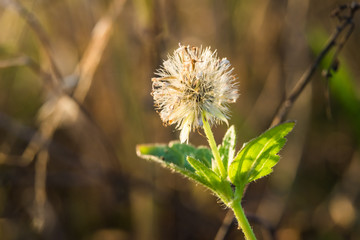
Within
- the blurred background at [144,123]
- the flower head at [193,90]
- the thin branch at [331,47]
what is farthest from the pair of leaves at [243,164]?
the blurred background at [144,123]

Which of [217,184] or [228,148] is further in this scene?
[228,148]

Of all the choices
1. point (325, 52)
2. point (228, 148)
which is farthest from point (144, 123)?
point (228, 148)

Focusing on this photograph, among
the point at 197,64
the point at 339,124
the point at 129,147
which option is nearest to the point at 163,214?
the point at 129,147

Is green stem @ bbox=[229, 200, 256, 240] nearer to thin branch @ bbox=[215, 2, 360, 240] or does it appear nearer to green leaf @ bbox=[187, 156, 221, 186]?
green leaf @ bbox=[187, 156, 221, 186]

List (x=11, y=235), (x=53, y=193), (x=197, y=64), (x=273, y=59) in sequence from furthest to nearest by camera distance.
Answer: (x=273, y=59) → (x=53, y=193) → (x=11, y=235) → (x=197, y=64)

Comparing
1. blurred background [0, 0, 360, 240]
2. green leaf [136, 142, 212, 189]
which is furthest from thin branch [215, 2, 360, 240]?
blurred background [0, 0, 360, 240]

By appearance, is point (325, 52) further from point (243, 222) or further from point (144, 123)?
point (144, 123)

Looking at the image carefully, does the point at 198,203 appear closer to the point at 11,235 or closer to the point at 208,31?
the point at 11,235
